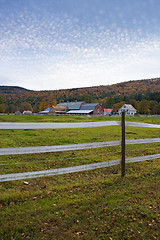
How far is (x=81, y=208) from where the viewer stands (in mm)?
4387

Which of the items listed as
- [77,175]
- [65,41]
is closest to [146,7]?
[65,41]

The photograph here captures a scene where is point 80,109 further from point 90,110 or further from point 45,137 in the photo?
point 45,137

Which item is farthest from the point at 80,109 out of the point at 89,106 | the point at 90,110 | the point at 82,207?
the point at 82,207

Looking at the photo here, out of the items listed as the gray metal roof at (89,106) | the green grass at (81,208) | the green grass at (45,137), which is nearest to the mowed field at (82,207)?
the green grass at (81,208)

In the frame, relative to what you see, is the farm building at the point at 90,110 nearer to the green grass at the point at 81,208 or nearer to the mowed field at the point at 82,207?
the mowed field at the point at 82,207

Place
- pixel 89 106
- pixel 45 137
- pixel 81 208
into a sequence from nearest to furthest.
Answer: pixel 81 208
pixel 45 137
pixel 89 106

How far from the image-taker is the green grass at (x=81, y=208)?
353 centimetres

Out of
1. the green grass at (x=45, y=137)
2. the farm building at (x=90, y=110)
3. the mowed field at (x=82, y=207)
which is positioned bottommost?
the mowed field at (x=82, y=207)

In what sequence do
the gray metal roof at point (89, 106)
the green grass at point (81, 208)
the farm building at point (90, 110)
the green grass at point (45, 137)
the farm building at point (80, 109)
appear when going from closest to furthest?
1. the green grass at point (81, 208)
2. the green grass at point (45, 137)
3. the farm building at point (90, 110)
4. the farm building at point (80, 109)
5. the gray metal roof at point (89, 106)

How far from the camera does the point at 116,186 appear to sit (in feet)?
19.0

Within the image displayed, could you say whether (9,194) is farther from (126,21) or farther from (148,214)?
(126,21)

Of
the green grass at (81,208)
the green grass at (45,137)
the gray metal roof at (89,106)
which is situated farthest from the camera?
the gray metal roof at (89,106)

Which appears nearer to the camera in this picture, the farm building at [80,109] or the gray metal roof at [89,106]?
the farm building at [80,109]

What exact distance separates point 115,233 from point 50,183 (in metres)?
3.08
